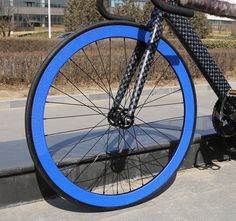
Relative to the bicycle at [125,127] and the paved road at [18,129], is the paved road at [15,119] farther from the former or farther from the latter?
the bicycle at [125,127]

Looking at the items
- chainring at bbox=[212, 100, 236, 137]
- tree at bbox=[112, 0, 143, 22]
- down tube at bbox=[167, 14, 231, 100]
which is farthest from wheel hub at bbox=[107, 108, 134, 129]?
tree at bbox=[112, 0, 143, 22]

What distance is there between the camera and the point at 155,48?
9.91 ft

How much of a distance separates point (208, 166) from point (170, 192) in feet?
2.47

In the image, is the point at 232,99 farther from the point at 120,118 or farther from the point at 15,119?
the point at 15,119

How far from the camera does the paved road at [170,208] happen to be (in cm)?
313

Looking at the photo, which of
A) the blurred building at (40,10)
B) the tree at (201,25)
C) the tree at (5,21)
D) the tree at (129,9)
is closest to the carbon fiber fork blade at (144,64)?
the tree at (129,9)

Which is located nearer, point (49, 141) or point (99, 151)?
point (99, 151)

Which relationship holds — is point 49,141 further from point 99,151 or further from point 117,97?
point 117,97

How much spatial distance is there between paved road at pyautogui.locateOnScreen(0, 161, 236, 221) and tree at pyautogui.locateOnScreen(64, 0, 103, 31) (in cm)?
2597


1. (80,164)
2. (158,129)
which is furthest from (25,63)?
(80,164)

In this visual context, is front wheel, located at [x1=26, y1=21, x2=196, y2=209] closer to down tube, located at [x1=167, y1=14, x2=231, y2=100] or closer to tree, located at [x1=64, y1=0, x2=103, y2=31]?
down tube, located at [x1=167, y1=14, x2=231, y2=100]

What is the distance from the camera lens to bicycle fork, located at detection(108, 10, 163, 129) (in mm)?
2969

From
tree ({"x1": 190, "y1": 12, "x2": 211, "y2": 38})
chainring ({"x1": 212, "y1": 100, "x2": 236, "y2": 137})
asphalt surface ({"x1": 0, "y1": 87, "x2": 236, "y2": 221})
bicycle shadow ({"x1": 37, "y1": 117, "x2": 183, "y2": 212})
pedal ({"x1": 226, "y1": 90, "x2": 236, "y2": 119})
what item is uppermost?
pedal ({"x1": 226, "y1": 90, "x2": 236, "y2": 119})

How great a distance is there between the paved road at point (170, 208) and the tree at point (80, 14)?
2597cm
